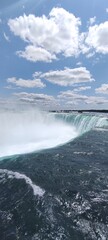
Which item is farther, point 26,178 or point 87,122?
point 87,122

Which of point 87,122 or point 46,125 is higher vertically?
point 87,122

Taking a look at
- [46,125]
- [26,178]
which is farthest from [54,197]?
[46,125]

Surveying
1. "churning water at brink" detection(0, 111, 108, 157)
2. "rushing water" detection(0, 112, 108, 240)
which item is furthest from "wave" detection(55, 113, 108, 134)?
"rushing water" detection(0, 112, 108, 240)

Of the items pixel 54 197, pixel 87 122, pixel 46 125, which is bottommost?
pixel 46 125

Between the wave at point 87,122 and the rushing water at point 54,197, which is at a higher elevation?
the wave at point 87,122

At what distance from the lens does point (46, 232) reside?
9500 millimetres

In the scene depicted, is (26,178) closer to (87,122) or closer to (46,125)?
(87,122)

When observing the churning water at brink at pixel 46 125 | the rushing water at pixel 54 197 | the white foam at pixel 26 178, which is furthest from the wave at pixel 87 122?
the white foam at pixel 26 178

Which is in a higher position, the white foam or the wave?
the wave

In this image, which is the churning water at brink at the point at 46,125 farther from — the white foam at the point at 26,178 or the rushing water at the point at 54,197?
the white foam at the point at 26,178

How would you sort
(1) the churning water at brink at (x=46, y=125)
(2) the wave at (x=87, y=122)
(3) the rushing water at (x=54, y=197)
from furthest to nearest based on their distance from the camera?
(2) the wave at (x=87, y=122) < (1) the churning water at brink at (x=46, y=125) < (3) the rushing water at (x=54, y=197)

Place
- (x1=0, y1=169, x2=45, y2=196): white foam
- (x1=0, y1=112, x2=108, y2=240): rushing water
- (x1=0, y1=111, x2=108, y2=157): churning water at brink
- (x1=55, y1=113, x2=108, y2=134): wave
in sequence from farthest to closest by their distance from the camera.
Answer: (x1=55, y1=113, x2=108, y2=134): wave
(x1=0, y1=111, x2=108, y2=157): churning water at brink
(x1=0, y1=169, x2=45, y2=196): white foam
(x1=0, y1=112, x2=108, y2=240): rushing water

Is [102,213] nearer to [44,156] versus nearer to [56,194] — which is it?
[56,194]

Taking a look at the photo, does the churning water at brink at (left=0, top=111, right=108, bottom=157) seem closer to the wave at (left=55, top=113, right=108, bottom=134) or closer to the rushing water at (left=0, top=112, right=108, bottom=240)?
the wave at (left=55, top=113, right=108, bottom=134)
